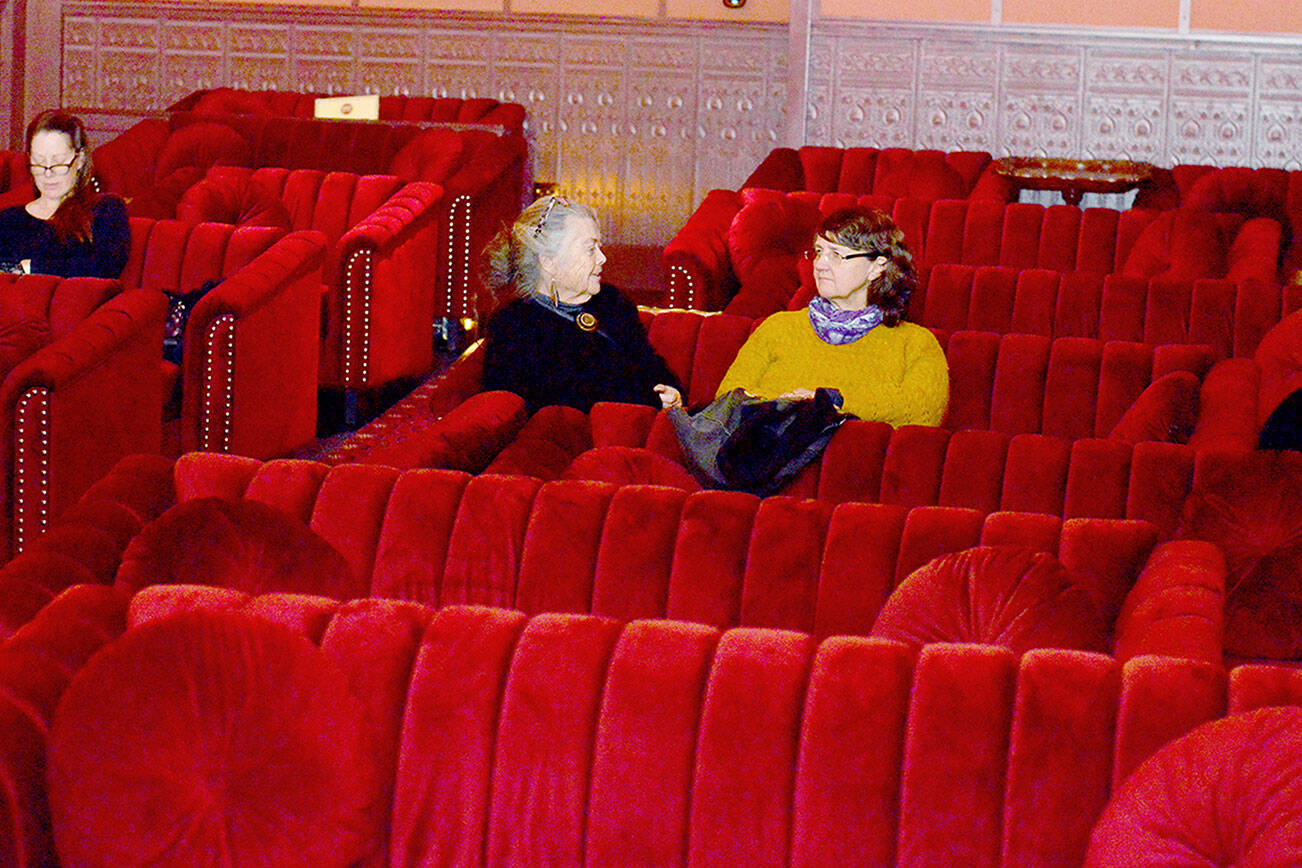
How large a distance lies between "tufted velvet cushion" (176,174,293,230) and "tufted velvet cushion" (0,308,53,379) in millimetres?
1401

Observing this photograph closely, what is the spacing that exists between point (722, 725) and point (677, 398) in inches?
74.2

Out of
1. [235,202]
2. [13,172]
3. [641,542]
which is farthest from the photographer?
[13,172]

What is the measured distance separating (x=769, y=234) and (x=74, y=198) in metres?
2.24

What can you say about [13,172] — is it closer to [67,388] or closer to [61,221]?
[61,221]

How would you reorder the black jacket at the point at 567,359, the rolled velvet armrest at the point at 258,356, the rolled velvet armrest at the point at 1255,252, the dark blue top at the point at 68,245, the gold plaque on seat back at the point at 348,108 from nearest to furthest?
the black jacket at the point at 567,359 < the rolled velvet armrest at the point at 258,356 < the dark blue top at the point at 68,245 < the rolled velvet armrest at the point at 1255,252 < the gold plaque on seat back at the point at 348,108

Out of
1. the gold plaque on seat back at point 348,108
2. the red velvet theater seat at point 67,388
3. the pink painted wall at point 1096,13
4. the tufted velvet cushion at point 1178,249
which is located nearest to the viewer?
the red velvet theater seat at point 67,388

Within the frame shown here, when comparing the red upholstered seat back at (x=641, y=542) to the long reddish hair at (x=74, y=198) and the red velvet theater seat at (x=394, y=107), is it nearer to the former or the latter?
the long reddish hair at (x=74, y=198)

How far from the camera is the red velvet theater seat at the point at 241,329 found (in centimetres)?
436

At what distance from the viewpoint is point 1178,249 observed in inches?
207

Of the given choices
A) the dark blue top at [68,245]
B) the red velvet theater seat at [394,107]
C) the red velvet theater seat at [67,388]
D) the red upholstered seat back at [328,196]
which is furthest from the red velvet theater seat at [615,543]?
the red velvet theater seat at [394,107]

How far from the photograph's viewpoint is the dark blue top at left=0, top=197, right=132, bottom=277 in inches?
181

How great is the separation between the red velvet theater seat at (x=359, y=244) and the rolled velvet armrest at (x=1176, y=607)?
355 cm

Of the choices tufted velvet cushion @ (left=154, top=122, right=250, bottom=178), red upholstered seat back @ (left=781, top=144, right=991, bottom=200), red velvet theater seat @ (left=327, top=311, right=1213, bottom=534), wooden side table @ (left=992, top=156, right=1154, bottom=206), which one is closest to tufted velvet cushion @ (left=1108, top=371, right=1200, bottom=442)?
red velvet theater seat @ (left=327, top=311, right=1213, bottom=534)

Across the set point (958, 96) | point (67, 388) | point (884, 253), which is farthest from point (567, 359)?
point (958, 96)
